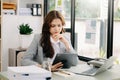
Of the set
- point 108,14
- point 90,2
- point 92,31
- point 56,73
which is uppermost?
point 90,2

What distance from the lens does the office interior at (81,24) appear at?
3496 millimetres

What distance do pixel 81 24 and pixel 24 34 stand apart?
120 centimetres

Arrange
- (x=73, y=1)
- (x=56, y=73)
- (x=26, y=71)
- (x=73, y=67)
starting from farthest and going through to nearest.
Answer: (x=73, y=1)
(x=73, y=67)
(x=56, y=73)
(x=26, y=71)

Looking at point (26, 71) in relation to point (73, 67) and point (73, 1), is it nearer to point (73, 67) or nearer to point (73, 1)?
point (73, 67)

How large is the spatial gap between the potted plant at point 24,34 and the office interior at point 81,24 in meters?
0.08

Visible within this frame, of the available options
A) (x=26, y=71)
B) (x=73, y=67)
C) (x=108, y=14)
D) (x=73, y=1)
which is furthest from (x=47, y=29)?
(x=73, y=1)

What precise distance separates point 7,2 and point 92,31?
1.93 metres

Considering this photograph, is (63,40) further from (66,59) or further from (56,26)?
(66,59)

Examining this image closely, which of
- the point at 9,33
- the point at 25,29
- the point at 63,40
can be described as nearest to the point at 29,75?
the point at 63,40

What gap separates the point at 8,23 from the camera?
4.65 meters

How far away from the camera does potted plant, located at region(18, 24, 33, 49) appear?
458cm

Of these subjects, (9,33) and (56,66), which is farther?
(9,33)

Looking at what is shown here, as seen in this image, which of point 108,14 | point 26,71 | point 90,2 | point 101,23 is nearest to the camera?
point 26,71

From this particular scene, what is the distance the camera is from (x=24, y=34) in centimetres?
466
